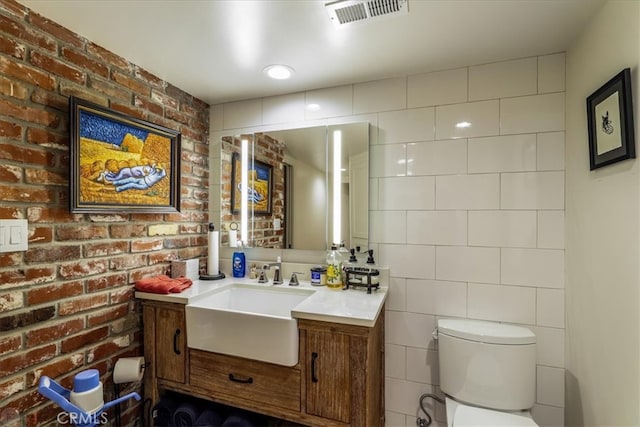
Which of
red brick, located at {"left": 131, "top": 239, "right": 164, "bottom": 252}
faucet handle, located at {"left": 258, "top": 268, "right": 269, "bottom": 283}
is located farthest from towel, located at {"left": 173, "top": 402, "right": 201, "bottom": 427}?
red brick, located at {"left": 131, "top": 239, "right": 164, "bottom": 252}

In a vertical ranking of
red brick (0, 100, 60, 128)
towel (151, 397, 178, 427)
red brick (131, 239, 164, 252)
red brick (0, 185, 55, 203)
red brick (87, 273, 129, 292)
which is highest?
red brick (0, 100, 60, 128)

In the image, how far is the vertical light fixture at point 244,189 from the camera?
83.7 inches

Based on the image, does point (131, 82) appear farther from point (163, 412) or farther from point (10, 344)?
point (163, 412)

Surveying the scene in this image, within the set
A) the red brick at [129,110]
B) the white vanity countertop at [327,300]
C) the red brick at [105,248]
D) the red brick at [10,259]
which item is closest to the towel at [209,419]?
the white vanity countertop at [327,300]

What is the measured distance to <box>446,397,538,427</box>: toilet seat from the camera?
1.28m

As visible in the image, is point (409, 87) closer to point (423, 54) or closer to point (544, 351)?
point (423, 54)

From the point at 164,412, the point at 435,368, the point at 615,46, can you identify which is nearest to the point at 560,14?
the point at 615,46

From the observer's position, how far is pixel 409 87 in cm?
179

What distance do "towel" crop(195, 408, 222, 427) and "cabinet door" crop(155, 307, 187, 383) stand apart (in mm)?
203

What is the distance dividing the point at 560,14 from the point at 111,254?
7.60 ft

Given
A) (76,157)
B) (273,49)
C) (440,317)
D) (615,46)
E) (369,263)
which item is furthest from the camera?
(369,263)

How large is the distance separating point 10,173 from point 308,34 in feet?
4.38

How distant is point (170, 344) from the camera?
161 centimetres

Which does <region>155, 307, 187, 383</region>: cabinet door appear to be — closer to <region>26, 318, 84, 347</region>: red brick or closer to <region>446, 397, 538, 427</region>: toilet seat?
<region>26, 318, 84, 347</region>: red brick
